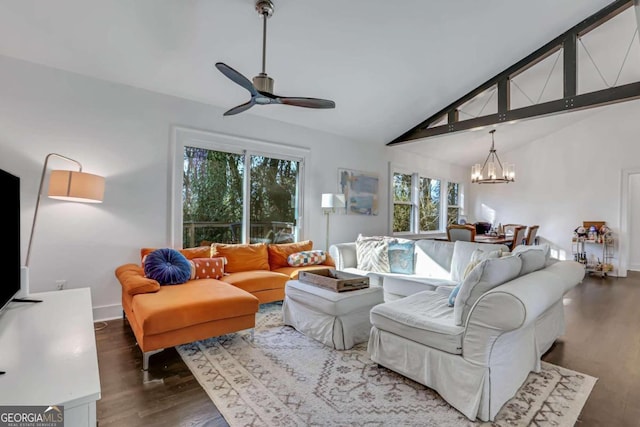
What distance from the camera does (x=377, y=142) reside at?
608 centimetres

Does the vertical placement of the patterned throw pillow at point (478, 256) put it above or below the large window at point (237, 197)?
below

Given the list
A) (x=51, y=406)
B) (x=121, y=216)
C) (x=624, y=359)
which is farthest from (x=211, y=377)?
(x=624, y=359)

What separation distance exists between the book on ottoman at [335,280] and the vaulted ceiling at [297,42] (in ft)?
7.79

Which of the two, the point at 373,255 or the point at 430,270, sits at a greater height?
the point at 373,255

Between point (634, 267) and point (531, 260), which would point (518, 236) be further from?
point (634, 267)

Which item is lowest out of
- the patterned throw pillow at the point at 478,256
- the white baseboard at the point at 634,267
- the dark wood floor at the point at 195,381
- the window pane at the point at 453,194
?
the dark wood floor at the point at 195,381

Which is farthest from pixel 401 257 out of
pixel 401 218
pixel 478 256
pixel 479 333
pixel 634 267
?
pixel 634 267

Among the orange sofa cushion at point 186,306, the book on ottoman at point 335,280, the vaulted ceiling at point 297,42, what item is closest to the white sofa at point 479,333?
the book on ottoman at point 335,280

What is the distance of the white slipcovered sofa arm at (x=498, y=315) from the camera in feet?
5.46

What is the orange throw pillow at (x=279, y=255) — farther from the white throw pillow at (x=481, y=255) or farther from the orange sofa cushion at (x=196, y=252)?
the white throw pillow at (x=481, y=255)

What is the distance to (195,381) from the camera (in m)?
2.14

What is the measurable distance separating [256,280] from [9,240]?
216 cm

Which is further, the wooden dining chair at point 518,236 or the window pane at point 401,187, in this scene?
the window pane at point 401,187

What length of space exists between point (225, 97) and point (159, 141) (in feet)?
→ 3.15
